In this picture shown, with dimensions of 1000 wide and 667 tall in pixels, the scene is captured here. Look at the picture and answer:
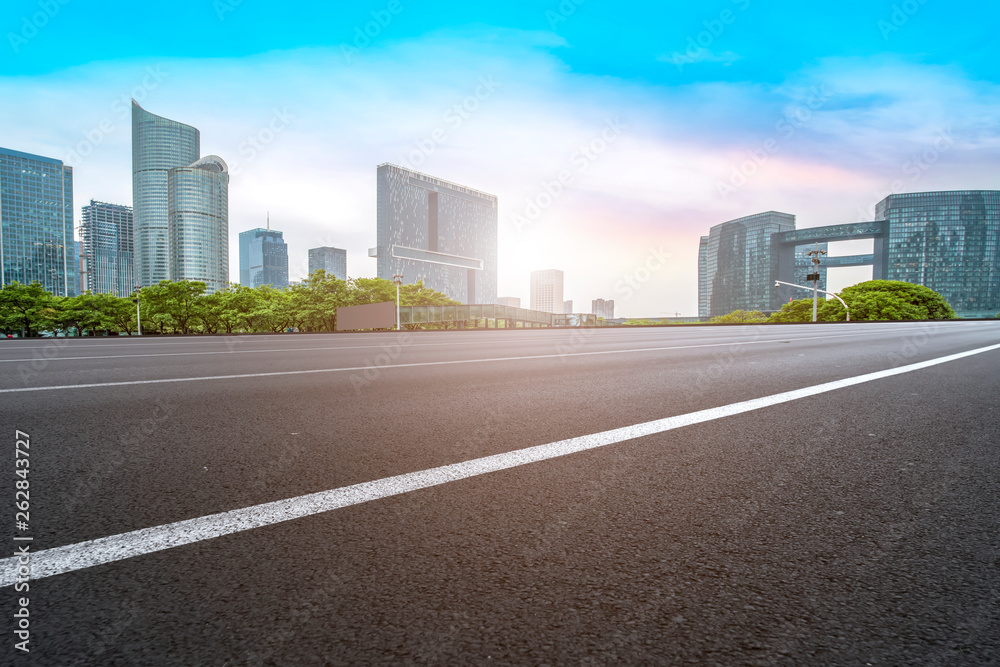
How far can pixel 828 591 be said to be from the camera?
1368 mm

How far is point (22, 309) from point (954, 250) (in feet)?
584

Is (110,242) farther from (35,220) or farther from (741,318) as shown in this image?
(741,318)

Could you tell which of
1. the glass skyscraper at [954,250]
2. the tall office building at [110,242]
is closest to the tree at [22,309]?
the tall office building at [110,242]

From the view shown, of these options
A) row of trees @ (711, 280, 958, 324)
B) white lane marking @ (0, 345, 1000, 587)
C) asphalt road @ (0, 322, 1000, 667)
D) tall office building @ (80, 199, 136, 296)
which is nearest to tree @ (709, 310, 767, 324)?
row of trees @ (711, 280, 958, 324)

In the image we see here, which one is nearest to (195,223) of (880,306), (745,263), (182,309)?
(182,309)

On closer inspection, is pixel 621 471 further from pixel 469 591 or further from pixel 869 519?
pixel 469 591

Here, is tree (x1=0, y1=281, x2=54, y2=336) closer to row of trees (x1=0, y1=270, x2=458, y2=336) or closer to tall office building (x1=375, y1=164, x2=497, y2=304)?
row of trees (x1=0, y1=270, x2=458, y2=336)

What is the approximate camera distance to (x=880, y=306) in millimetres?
60375

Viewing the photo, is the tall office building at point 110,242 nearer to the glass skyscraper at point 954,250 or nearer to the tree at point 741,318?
the tree at point 741,318

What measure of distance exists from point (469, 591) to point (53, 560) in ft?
4.24

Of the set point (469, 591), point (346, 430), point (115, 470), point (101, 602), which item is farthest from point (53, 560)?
point (346, 430)

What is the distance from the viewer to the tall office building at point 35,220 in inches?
→ 5054

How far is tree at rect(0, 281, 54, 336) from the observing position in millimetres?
46094

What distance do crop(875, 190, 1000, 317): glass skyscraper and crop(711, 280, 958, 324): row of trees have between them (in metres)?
75.1
